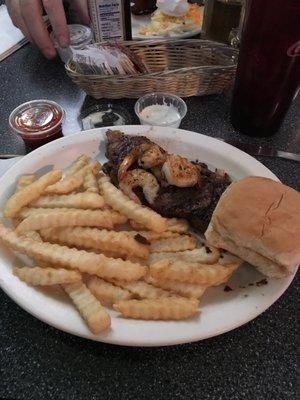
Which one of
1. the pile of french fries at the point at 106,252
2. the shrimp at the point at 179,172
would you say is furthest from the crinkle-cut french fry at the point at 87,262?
the shrimp at the point at 179,172

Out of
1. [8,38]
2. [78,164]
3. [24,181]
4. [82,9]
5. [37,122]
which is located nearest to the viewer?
[24,181]

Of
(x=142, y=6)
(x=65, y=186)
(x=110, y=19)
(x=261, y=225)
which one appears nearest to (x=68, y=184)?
(x=65, y=186)

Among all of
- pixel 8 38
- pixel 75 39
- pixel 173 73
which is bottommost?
pixel 8 38

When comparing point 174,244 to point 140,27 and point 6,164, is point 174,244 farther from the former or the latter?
point 140,27

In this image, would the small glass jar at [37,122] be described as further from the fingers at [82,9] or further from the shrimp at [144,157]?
the fingers at [82,9]

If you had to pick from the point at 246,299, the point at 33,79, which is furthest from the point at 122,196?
the point at 33,79

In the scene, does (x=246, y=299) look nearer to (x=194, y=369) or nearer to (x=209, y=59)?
(x=194, y=369)

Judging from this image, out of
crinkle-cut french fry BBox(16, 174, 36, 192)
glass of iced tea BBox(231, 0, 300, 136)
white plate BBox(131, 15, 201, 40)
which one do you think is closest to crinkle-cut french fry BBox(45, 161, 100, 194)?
crinkle-cut french fry BBox(16, 174, 36, 192)
